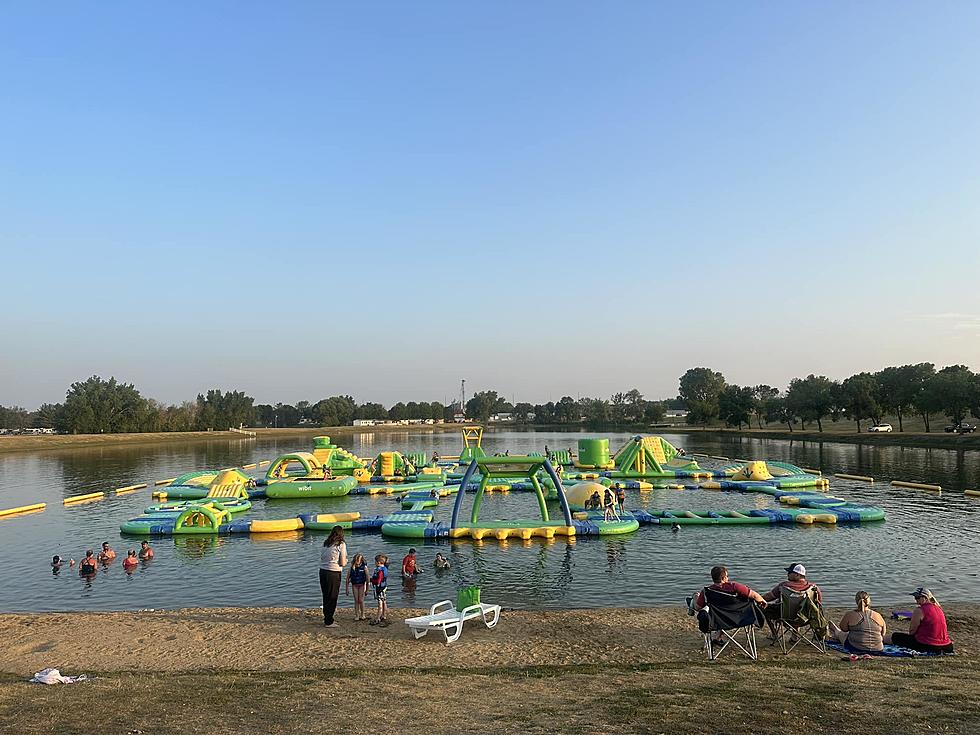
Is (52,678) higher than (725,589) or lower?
lower

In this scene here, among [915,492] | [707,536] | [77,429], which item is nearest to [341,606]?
[707,536]

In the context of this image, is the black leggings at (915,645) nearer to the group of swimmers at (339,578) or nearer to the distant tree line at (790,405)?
the group of swimmers at (339,578)

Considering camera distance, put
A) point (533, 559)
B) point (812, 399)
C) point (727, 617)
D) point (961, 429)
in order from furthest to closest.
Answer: point (812, 399)
point (961, 429)
point (533, 559)
point (727, 617)

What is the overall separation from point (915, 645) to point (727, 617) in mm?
3742

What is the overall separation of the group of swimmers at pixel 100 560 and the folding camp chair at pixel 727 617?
76.6 feet

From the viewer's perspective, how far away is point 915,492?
46.8 meters

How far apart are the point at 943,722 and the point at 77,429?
157030 mm

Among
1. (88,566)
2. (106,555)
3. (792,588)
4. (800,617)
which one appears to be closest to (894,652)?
(800,617)

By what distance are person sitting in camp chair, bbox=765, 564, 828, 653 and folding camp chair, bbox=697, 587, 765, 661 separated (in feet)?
2.26

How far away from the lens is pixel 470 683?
39.6ft

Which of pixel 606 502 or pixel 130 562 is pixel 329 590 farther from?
pixel 606 502

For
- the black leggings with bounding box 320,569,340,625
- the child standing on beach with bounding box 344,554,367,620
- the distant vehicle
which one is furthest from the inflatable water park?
the distant vehicle

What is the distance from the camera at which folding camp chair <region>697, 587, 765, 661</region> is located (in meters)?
13.5

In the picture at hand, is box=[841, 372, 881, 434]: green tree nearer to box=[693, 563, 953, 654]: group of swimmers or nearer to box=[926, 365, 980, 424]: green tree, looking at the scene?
box=[926, 365, 980, 424]: green tree
